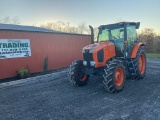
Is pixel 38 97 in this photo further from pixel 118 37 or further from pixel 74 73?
pixel 118 37

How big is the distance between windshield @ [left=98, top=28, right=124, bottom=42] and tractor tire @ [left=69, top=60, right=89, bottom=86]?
1653 mm

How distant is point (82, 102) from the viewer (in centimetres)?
671

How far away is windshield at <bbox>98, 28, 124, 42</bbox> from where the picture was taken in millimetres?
8927

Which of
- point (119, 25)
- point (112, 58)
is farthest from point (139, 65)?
point (119, 25)

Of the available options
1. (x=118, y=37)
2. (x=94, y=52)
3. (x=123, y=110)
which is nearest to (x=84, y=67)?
(x=94, y=52)

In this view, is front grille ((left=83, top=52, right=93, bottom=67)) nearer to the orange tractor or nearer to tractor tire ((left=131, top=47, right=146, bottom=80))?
the orange tractor

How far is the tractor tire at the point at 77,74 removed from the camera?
849 cm

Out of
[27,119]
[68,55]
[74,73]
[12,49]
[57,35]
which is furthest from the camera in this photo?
[68,55]

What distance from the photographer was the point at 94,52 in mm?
7820

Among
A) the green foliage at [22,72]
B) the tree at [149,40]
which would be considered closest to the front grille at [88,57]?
the green foliage at [22,72]

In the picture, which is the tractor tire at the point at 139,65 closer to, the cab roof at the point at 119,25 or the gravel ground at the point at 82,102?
the gravel ground at the point at 82,102

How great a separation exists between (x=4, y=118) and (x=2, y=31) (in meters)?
6.80

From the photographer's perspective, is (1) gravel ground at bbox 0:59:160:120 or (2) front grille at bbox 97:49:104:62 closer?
(1) gravel ground at bbox 0:59:160:120

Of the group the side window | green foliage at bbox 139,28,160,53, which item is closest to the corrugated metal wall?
the side window
